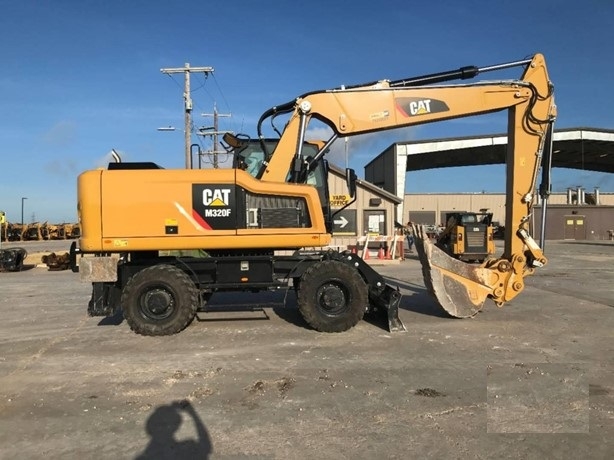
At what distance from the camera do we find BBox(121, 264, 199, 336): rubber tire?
8117 millimetres

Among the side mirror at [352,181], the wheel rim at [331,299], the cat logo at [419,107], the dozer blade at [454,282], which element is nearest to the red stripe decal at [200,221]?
the wheel rim at [331,299]

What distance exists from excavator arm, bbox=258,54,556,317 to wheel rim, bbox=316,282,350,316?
1.64 m

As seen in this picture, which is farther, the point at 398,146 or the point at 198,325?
the point at 398,146

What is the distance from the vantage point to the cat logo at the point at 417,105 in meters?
9.25

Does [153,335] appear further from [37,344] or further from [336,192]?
[336,192]

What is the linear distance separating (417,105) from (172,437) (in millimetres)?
6948

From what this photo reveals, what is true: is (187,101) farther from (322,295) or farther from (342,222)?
(322,295)

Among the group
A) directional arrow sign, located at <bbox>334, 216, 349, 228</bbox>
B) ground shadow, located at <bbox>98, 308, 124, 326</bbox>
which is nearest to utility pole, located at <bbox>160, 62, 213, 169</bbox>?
directional arrow sign, located at <bbox>334, 216, 349, 228</bbox>

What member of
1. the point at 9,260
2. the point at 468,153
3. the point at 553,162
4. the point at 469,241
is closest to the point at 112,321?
the point at 9,260

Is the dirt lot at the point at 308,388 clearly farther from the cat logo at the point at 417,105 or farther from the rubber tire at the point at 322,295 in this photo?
the cat logo at the point at 417,105

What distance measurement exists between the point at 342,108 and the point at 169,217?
352cm

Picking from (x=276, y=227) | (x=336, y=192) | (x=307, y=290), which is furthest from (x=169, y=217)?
(x=336, y=192)

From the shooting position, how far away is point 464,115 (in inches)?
371

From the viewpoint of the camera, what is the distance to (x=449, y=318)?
30.9ft
